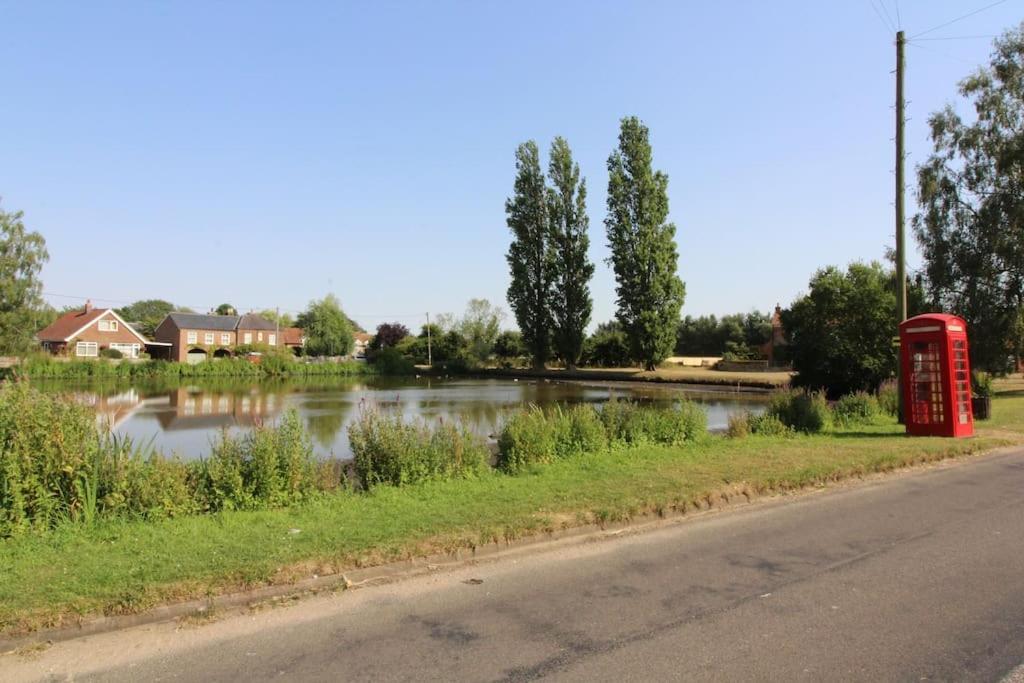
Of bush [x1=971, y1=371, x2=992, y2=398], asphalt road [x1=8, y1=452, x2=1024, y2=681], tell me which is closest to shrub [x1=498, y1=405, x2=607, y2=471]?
asphalt road [x1=8, y1=452, x2=1024, y2=681]

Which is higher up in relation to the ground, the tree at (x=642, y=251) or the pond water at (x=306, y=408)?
the tree at (x=642, y=251)

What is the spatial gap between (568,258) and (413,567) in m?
60.7

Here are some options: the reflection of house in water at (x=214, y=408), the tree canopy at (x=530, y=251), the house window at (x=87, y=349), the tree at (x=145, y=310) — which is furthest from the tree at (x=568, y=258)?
the tree at (x=145, y=310)

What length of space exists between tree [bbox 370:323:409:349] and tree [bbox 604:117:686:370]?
5289 cm

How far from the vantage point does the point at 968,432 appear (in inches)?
593

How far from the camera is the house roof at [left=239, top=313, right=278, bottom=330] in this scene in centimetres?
9456

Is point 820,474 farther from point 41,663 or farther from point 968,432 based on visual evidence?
point 41,663

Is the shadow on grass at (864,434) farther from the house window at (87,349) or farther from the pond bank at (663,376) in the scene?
the house window at (87,349)

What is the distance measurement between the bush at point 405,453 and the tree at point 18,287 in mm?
45778

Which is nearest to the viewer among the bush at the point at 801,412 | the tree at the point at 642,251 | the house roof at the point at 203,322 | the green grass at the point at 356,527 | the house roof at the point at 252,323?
the green grass at the point at 356,527

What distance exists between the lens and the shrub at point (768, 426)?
15.2m

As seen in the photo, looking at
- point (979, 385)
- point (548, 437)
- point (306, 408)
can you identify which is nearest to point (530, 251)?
point (306, 408)

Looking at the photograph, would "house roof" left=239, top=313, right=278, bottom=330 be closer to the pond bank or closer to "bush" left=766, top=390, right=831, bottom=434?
the pond bank

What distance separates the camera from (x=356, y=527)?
282 inches
